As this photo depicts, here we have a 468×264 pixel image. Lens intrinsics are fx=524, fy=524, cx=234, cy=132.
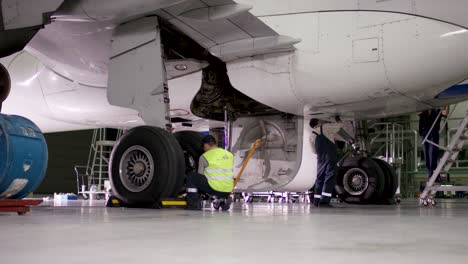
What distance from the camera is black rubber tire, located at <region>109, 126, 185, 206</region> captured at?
17.2 feet

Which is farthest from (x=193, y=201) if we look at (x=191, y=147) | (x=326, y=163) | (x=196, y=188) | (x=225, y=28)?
(x=326, y=163)

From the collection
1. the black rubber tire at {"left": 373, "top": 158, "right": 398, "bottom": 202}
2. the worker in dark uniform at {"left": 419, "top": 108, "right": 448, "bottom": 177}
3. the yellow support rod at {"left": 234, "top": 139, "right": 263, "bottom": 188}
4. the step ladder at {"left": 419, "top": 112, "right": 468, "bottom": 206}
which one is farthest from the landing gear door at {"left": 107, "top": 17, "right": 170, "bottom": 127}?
the worker in dark uniform at {"left": 419, "top": 108, "right": 448, "bottom": 177}

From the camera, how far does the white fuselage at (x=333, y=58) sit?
17.7 ft

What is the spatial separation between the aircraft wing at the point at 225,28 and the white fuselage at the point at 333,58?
0.20 metres

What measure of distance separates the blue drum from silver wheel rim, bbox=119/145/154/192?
0.83m

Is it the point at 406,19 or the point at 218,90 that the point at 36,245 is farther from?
the point at 218,90

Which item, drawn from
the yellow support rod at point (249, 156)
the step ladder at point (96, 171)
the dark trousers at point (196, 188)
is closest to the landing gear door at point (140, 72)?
the dark trousers at point (196, 188)

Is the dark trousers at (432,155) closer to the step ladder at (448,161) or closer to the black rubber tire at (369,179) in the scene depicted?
the black rubber tire at (369,179)

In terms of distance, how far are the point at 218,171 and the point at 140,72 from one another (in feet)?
4.87

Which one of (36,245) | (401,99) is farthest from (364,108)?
(36,245)

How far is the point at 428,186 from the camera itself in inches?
303

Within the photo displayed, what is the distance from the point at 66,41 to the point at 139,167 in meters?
2.12

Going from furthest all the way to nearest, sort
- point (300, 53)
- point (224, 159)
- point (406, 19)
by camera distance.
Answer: point (224, 159) → point (300, 53) → point (406, 19)

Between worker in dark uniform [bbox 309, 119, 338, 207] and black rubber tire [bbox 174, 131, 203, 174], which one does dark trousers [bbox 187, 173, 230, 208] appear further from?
worker in dark uniform [bbox 309, 119, 338, 207]
